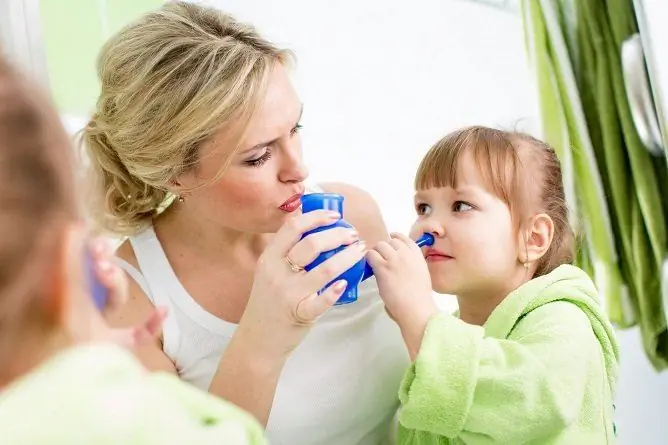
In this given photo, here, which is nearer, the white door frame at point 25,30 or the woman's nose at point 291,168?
the woman's nose at point 291,168

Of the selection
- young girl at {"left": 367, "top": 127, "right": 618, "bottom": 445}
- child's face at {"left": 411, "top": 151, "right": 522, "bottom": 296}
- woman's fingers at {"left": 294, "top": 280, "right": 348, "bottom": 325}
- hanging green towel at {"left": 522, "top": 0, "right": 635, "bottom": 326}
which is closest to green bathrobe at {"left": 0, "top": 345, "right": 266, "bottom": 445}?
woman's fingers at {"left": 294, "top": 280, "right": 348, "bottom": 325}

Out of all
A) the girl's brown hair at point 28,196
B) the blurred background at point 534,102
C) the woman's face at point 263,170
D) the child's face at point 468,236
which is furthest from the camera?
the blurred background at point 534,102

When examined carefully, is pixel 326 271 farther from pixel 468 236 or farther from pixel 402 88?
pixel 402 88

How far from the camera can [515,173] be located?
113 cm

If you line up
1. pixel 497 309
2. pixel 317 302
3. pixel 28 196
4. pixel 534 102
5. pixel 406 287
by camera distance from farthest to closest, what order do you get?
pixel 534 102 → pixel 497 309 → pixel 406 287 → pixel 317 302 → pixel 28 196

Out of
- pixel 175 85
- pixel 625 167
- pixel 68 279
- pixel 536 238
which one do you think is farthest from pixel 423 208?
pixel 68 279

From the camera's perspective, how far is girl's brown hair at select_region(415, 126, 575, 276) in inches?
44.2

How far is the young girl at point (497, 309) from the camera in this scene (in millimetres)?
901

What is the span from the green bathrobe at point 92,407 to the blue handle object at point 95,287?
0.04 m

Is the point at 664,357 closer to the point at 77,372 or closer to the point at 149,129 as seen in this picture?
the point at 149,129

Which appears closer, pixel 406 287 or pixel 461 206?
pixel 406 287

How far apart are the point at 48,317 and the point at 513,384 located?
2.12 feet

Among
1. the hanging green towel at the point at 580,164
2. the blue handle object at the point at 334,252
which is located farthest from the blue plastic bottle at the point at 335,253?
the hanging green towel at the point at 580,164

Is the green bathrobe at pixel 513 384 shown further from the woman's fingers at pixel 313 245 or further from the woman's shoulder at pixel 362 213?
the woman's shoulder at pixel 362 213
